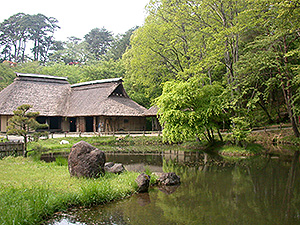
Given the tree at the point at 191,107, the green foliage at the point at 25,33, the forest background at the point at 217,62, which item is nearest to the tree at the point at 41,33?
the green foliage at the point at 25,33

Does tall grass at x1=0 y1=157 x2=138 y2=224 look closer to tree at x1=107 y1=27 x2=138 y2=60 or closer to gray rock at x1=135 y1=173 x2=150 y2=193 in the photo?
gray rock at x1=135 y1=173 x2=150 y2=193

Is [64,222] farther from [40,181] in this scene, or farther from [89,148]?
[89,148]

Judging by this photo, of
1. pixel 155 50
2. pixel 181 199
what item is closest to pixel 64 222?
pixel 181 199

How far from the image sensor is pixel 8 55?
2057 inches

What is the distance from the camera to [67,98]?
105 ft

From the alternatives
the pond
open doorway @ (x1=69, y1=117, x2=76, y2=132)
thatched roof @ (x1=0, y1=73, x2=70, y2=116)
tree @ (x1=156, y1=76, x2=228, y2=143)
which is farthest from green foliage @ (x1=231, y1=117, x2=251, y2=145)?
open doorway @ (x1=69, y1=117, x2=76, y2=132)

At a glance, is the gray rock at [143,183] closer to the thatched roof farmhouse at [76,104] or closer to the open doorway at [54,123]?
the thatched roof farmhouse at [76,104]

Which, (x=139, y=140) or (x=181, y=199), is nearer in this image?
(x=181, y=199)

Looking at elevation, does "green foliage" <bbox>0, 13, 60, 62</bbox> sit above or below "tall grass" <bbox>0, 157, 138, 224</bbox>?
above

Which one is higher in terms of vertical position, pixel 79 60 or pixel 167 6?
pixel 79 60

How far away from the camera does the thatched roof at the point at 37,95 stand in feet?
91.0

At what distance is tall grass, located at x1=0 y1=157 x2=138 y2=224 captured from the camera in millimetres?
5863

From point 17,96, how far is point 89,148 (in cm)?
2280

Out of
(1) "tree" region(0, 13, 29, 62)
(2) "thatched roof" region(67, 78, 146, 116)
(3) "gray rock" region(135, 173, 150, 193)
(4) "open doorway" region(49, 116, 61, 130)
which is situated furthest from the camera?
(1) "tree" region(0, 13, 29, 62)
